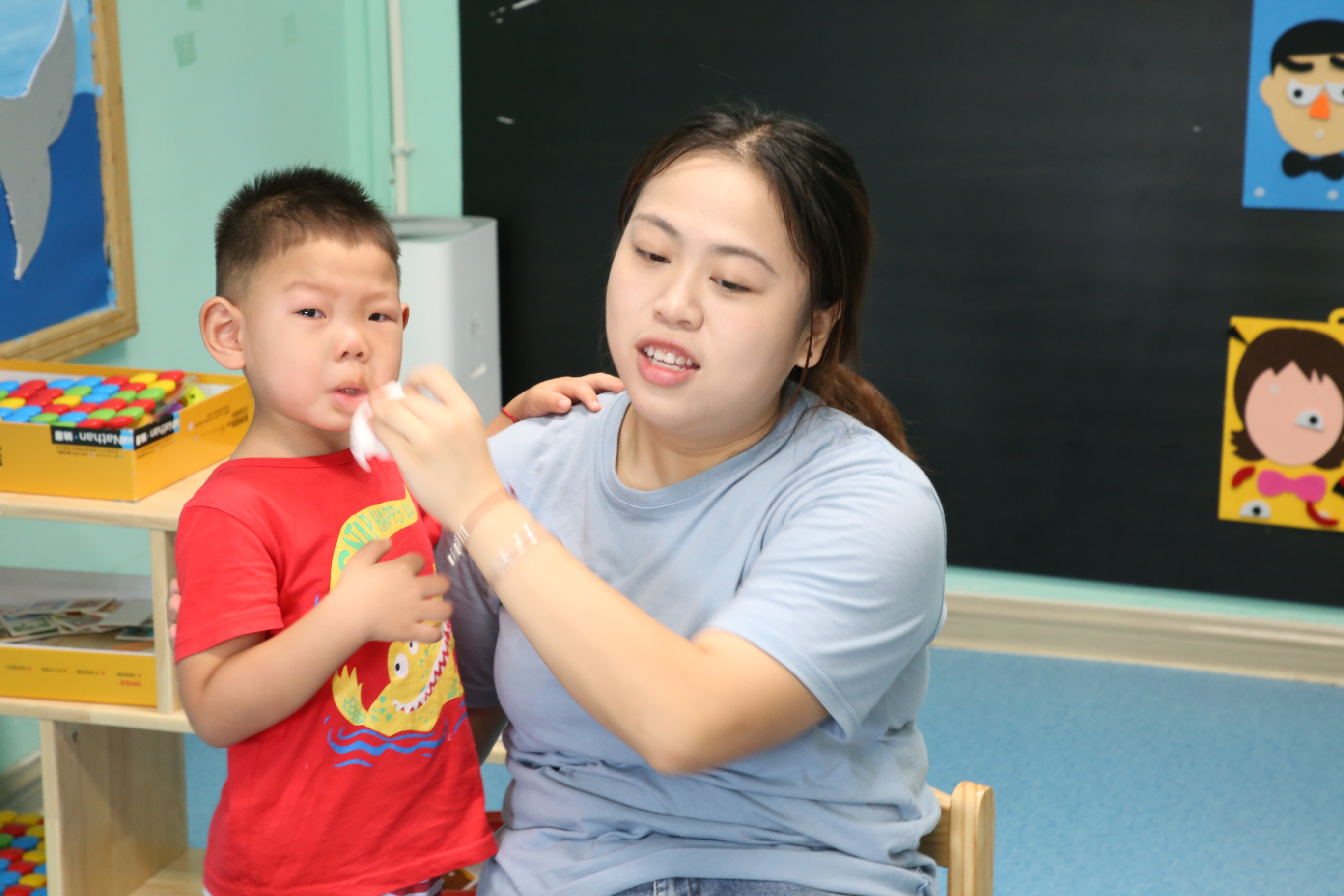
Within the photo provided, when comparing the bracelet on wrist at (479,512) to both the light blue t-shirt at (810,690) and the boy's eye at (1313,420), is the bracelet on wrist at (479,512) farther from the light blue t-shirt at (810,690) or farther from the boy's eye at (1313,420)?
the boy's eye at (1313,420)

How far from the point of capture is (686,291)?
1.20m

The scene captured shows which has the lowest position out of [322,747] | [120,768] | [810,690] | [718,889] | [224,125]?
[120,768]

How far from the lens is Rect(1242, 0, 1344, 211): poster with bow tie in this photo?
9.84 ft

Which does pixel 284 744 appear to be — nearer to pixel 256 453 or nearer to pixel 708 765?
pixel 256 453

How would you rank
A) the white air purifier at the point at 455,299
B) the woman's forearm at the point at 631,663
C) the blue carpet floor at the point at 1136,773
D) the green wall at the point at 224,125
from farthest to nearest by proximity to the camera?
the white air purifier at the point at 455,299, the green wall at the point at 224,125, the blue carpet floor at the point at 1136,773, the woman's forearm at the point at 631,663

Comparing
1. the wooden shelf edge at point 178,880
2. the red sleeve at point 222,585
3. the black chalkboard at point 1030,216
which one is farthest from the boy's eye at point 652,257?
the black chalkboard at point 1030,216

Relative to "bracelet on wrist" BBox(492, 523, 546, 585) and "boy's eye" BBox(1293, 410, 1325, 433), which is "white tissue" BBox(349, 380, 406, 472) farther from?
"boy's eye" BBox(1293, 410, 1325, 433)

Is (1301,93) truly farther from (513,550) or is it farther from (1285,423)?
(513,550)

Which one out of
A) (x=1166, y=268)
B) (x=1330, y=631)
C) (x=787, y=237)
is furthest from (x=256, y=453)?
(x=1330, y=631)

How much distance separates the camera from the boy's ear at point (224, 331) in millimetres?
1308

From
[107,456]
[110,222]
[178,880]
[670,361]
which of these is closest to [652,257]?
[670,361]

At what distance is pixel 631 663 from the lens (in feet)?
3.36

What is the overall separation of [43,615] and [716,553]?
131 centimetres

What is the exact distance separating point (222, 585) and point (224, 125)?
214 centimetres
